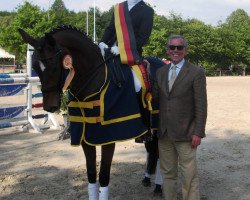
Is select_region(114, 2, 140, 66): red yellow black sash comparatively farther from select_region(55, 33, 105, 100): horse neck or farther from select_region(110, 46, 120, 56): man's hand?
select_region(55, 33, 105, 100): horse neck

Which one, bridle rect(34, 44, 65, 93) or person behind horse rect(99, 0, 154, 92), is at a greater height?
person behind horse rect(99, 0, 154, 92)

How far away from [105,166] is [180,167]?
0.78m

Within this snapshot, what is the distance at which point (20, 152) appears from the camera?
7.20 metres

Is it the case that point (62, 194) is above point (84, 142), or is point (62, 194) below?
below

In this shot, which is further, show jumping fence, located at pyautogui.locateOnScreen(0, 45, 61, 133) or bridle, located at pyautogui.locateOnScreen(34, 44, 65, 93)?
show jumping fence, located at pyautogui.locateOnScreen(0, 45, 61, 133)

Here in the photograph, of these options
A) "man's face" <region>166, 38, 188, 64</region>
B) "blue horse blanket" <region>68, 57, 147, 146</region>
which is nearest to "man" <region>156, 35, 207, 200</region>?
"man's face" <region>166, 38, 188, 64</region>

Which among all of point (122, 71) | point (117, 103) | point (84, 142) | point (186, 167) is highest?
point (122, 71)

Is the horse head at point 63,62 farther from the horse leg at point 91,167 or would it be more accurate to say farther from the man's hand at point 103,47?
the horse leg at point 91,167

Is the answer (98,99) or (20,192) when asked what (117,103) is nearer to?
(98,99)

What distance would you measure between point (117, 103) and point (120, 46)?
0.61 m

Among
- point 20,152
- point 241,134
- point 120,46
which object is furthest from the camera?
point 241,134

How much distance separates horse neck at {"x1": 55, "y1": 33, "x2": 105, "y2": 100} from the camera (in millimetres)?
3738

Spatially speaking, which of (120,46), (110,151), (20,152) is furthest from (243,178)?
(20,152)

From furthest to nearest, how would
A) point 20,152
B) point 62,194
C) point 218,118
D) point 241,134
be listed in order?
point 218,118, point 241,134, point 20,152, point 62,194
